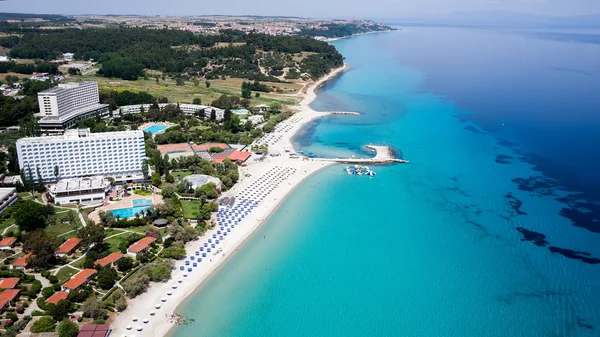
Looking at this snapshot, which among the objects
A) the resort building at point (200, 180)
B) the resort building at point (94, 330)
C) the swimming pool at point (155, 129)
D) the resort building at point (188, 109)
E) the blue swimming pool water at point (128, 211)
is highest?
the resort building at point (188, 109)

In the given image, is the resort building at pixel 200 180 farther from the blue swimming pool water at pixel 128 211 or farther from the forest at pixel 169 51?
the forest at pixel 169 51

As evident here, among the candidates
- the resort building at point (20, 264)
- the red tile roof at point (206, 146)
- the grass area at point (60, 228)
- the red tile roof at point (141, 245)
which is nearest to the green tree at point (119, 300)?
the red tile roof at point (141, 245)

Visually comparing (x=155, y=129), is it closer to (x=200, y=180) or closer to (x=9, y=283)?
(x=200, y=180)

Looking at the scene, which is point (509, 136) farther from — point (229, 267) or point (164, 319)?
point (164, 319)

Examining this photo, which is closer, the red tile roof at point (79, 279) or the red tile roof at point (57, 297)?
the red tile roof at point (57, 297)

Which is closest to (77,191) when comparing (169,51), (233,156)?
(233,156)

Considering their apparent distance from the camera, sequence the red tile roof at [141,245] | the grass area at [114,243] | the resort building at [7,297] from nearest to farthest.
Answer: the resort building at [7,297] → the red tile roof at [141,245] → the grass area at [114,243]

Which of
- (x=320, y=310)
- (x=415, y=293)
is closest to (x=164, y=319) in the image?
(x=320, y=310)

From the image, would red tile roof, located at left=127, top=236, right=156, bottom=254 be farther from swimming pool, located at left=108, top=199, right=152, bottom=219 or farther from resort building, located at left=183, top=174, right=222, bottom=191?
resort building, located at left=183, top=174, right=222, bottom=191
